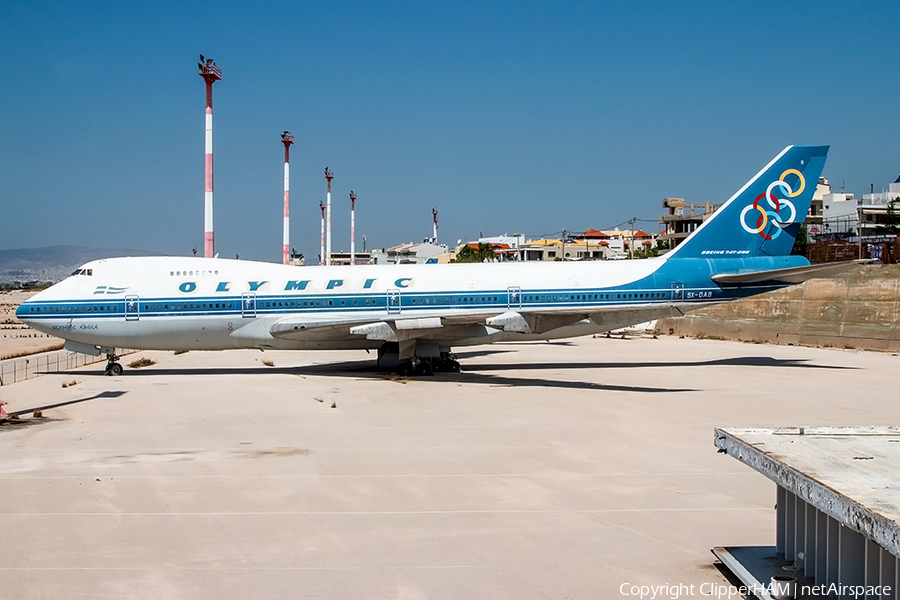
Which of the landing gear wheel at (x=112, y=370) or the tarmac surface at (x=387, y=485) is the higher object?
the landing gear wheel at (x=112, y=370)

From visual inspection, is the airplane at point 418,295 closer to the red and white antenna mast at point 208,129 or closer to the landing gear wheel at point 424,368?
the landing gear wheel at point 424,368

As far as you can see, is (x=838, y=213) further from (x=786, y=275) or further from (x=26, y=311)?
(x=26, y=311)

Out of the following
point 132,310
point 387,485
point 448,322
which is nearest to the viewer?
point 387,485

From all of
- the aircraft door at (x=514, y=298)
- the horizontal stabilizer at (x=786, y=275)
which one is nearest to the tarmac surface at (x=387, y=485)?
the aircraft door at (x=514, y=298)

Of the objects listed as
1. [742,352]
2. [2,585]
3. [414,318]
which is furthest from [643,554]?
[742,352]

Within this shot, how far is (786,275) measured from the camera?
27.7m

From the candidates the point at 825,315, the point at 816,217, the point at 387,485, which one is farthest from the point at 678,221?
the point at 387,485

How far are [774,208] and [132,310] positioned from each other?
25.3 metres

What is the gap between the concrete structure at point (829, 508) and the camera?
237 inches

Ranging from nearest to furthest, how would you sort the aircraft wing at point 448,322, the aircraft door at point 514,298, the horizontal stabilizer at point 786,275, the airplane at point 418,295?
1. the aircraft wing at point 448,322
2. the horizontal stabilizer at point 786,275
3. the airplane at point 418,295
4. the aircraft door at point 514,298

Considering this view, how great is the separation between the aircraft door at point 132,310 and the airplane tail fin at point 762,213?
20731mm

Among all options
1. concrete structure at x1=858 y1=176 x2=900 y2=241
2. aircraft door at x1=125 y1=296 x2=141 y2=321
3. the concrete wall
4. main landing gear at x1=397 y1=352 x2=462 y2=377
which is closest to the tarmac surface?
main landing gear at x1=397 y1=352 x2=462 y2=377

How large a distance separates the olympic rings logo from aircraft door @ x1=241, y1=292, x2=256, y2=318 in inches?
774

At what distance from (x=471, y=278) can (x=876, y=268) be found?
80.7 feet
